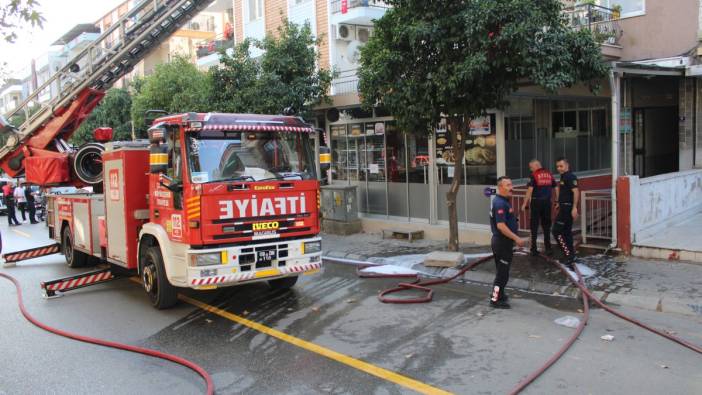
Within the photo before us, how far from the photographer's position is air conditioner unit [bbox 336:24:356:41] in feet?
70.6

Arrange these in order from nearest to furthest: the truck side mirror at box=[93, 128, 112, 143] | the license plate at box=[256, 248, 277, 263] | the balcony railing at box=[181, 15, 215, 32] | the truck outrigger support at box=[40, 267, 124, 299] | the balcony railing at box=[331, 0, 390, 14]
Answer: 1. the license plate at box=[256, 248, 277, 263]
2. the truck outrigger support at box=[40, 267, 124, 299]
3. the truck side mirror at box=[93, 128, 112, 143]
4. the balcony railing at box=[331, 0, 390, 14]
5. the balcony railing at box=[181, 15, 215, 32]

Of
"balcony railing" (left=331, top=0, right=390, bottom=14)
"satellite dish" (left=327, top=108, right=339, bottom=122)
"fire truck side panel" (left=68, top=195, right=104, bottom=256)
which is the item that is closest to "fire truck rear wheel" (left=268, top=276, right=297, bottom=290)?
"fire truck side panel" (left=68, top=195, right=104, bottom=256)

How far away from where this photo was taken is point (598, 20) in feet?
48.0

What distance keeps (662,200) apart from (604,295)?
423 centimetres

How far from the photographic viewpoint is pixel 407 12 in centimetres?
988

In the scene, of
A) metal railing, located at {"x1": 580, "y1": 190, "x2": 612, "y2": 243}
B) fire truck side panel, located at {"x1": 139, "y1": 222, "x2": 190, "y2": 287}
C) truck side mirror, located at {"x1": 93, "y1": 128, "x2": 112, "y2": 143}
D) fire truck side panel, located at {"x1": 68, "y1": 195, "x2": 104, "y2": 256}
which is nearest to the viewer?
fire truck side panel, located at {"x1": 139, "y1": 222, "x2": 190, "y2": 287}

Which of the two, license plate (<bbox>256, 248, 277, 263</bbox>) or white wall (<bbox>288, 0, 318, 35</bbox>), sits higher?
A: white wall (<bbox>288, 0, 318, 35</bbox>)

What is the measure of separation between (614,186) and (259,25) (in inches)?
726

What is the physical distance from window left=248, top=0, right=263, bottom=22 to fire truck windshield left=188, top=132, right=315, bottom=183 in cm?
1816

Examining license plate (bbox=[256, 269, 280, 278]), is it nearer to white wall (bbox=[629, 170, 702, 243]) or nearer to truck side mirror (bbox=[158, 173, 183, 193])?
truck side mirror (bbox=[158, 173, 183, 193])

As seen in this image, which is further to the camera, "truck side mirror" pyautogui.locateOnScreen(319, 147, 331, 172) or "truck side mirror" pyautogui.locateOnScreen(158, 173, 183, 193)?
"truck side mirror" pyautogui.locateOnScreen(319, 147, 331, 172)

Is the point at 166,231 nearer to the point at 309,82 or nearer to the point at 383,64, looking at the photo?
the point at 383,64

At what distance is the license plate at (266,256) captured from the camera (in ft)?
25.0

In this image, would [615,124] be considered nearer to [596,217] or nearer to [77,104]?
[596,217]
